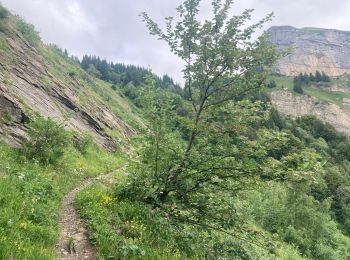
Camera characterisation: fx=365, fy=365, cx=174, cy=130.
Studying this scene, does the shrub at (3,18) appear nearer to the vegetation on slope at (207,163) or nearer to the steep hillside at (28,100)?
the steep hillside at (28,100)

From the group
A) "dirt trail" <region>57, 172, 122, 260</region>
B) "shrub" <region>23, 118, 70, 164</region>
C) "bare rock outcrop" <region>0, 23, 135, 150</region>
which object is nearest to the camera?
"dirt trail" <region>57, 172, 122, 260</region>

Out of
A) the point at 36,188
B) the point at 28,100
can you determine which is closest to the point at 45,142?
the point at 36,188

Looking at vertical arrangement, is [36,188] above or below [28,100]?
below

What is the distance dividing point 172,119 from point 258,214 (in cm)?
3305

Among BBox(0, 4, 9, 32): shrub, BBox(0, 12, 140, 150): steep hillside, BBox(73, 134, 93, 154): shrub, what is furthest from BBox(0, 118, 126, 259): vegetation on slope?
BBox(0, 4, 9, 32): shrub

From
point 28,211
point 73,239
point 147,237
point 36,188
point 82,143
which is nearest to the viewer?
point 73,239

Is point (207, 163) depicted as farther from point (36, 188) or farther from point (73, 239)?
Result: point (36, 188)

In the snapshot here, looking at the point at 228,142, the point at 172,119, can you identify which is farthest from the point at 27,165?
the point at 228,142

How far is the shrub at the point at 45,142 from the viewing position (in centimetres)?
1942

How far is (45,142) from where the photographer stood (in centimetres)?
1986

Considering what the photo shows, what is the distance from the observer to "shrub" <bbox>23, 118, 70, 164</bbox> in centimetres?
1942

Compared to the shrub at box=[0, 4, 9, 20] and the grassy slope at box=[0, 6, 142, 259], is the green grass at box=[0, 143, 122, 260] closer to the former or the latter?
the grassy slope at box=[0, 6, 142, 259]

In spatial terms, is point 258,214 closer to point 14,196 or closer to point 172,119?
point 172,119

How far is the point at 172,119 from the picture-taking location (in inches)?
475
